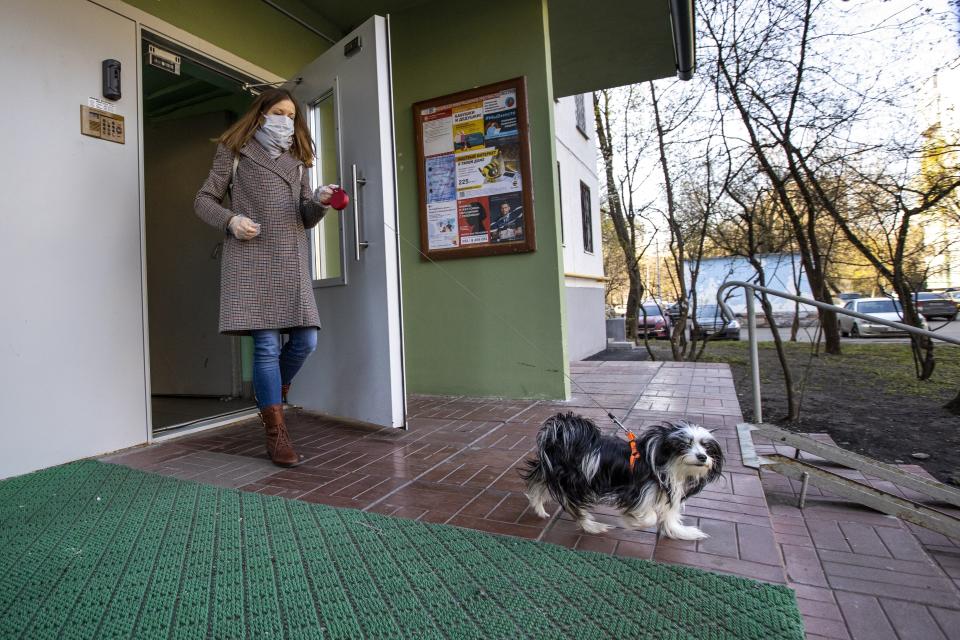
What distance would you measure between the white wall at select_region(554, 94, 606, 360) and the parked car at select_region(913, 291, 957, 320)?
4.98 meters

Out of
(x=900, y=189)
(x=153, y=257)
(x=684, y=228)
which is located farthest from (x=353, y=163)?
(x=684, y=228)

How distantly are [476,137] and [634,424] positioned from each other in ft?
8.63

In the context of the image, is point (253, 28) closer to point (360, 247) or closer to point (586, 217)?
point (360, 247)

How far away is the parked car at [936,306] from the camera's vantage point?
7604mm

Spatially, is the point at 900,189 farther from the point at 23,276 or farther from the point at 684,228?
the point at 23,276

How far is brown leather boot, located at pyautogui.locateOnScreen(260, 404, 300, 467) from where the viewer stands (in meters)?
2.67

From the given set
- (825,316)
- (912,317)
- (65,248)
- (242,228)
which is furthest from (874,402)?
(65,248)

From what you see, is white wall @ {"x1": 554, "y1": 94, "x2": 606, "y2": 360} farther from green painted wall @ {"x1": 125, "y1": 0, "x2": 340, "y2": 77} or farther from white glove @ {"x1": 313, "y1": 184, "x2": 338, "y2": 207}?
white glove @ {"x1": 313, "y1": 184, "x2": 338, "y2": 207}

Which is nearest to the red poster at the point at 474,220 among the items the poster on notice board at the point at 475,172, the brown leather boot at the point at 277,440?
the poster on notice board at the point at 475,172

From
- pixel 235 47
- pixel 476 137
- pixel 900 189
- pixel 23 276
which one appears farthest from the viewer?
pixel 900 189

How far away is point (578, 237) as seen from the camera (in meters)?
10.0

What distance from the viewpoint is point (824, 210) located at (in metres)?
6.68

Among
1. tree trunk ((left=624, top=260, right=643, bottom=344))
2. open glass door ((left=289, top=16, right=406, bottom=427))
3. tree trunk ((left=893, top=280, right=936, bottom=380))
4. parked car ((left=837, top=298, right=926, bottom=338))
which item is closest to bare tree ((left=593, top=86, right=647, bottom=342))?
tree trunk ((left=624, top=260, right=643, bottom=344))

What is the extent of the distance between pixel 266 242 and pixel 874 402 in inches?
312
